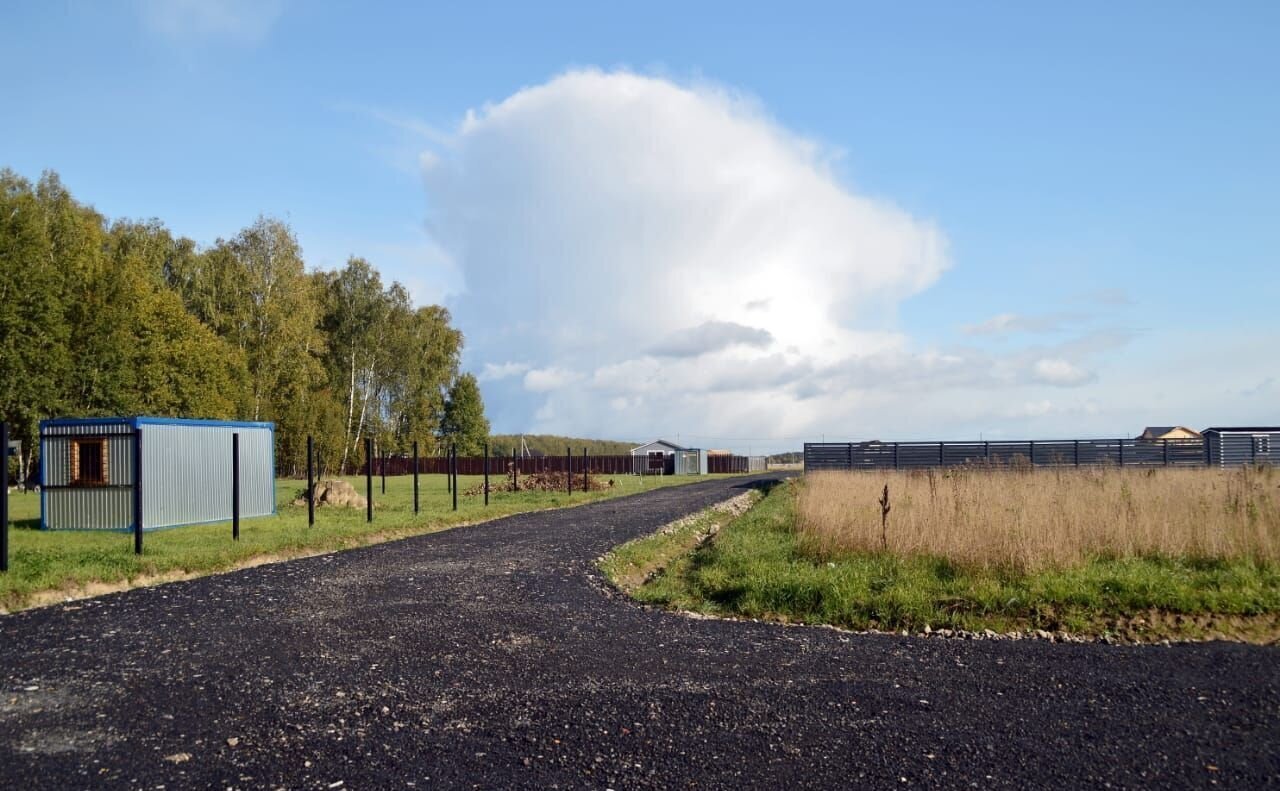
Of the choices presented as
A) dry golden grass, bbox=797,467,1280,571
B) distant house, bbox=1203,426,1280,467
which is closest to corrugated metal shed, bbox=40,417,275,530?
dry golden grass, bbox=797,467,1280,571

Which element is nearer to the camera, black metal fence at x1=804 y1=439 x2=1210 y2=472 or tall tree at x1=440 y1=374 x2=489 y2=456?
black metal fence at x1=804 y1=439 x2=1210 y2=472

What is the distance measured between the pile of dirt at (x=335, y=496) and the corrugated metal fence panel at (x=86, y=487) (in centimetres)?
675

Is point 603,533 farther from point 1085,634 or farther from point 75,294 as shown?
point 75,294

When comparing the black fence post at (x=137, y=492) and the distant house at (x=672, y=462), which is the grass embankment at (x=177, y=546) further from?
the distant house at (x=672, y=462)

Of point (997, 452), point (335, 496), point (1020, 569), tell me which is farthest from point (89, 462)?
point (997, 452)

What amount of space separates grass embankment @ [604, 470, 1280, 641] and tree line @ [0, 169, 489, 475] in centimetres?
3445

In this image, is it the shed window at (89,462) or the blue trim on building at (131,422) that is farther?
the shed window at (89,462)

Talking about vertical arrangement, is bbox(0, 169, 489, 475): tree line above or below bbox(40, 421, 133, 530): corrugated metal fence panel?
above

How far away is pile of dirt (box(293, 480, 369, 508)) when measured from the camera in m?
24.5

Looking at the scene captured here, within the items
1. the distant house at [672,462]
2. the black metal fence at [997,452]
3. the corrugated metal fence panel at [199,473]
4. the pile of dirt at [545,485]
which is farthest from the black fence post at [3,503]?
the distant house at [672,462]

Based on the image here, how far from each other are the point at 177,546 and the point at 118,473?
503cm

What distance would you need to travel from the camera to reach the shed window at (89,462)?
1816 cm

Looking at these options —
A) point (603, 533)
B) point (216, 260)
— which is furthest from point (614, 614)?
point (216, 260)

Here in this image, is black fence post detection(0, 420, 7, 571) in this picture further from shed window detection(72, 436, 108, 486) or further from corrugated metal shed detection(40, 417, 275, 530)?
shed window detection(72, 436, 108, 486)
